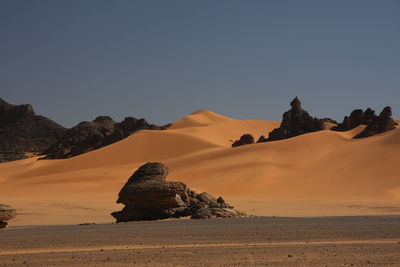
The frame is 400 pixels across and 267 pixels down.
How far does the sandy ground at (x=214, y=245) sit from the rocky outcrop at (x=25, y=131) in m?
98.8

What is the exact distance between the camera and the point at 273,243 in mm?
13898

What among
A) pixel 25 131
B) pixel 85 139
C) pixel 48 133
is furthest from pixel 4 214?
pixel 25 131

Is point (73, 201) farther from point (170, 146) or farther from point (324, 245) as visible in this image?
point (170, 146)

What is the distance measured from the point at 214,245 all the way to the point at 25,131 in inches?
4346

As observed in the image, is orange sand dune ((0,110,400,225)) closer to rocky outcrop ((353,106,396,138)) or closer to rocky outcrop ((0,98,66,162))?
rocky outcrop ((353,106,396,138))

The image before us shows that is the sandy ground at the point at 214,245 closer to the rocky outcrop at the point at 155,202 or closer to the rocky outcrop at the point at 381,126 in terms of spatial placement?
the rocky outcrop at the point at 155,202

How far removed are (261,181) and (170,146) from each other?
28986 millimetres

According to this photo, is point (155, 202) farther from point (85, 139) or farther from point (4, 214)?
point (85, 139)

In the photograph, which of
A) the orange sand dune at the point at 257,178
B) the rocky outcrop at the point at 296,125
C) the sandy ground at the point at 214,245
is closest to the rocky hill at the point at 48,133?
the orange sand dune at the point at 257,178

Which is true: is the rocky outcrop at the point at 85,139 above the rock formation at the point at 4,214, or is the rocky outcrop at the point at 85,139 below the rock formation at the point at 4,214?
above

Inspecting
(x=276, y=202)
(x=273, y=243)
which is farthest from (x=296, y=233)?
(x=276, y=202)

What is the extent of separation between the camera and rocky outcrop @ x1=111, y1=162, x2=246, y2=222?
22500 mm

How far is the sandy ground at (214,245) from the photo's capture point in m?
11.1

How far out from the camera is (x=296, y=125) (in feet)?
209
